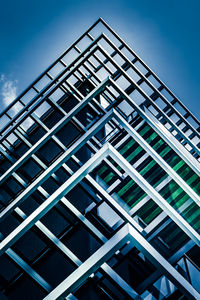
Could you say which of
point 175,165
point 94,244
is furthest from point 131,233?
point 175,165

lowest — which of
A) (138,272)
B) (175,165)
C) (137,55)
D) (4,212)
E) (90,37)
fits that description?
(138,272)

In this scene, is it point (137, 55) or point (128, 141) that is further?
point (137, 55)

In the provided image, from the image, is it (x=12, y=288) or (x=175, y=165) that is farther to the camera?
(x=175, y=165)

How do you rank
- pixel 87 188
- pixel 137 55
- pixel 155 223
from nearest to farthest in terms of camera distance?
pixel 155 223
pixel 87 188
pixel 137 55

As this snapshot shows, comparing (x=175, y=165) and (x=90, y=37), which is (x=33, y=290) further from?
(x=90, y=37)

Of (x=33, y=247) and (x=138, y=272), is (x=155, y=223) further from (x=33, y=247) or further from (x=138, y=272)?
(x=33, y=247)

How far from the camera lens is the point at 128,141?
7.63 m

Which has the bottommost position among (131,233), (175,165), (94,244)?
(175,165)

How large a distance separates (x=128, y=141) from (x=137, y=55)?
2.96 meters

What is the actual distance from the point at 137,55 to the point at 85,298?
7019 mm

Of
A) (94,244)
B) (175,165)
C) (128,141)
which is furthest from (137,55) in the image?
(94,244)

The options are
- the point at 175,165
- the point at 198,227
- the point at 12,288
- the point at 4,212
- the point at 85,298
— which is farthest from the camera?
the point at 175,165

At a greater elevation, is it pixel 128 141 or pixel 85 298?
pixel 128 141

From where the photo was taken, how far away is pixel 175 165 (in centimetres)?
664
